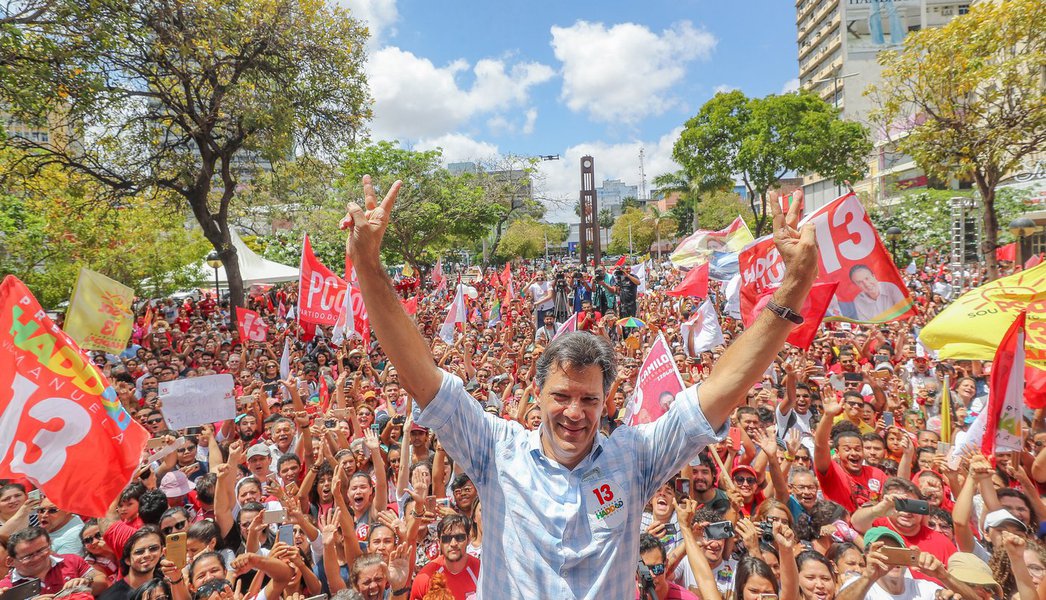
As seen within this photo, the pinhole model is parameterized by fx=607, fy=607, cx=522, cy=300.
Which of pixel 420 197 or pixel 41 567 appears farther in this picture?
pixel 420 197

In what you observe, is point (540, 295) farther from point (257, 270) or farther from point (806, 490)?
point (806, 490)

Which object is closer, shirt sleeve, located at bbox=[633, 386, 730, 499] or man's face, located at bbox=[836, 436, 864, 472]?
shirt sleeve, located at bbox=[633, 386, 730, 499]

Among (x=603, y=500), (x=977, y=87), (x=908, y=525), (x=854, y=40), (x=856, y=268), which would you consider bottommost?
(x=908, y=525)

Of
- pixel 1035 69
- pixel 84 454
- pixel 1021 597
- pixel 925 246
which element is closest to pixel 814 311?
pixel 1021 597

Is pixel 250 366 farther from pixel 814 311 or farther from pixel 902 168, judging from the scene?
pixel 902 168

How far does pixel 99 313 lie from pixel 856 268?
9.10 metres

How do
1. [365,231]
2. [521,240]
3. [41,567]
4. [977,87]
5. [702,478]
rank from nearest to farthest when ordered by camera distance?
[365,231]
[41,567]
[702,478]
[977,87]
[521,240]

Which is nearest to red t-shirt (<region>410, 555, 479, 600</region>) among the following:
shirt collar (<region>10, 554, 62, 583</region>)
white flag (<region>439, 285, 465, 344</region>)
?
shirt collar (<region>10, 554, 62, 583</region>)

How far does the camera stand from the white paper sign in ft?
17.9

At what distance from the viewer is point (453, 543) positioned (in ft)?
11.4

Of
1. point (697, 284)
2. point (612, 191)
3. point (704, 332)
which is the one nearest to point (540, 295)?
point (697, 284)

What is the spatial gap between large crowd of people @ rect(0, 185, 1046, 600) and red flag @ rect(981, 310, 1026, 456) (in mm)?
245

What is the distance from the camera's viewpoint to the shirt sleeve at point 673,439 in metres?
1.71

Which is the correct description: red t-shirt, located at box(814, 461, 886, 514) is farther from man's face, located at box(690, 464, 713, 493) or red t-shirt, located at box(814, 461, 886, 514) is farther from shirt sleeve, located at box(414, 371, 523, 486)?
shirt sleeve, located at box(414, 371, 523, 486)
